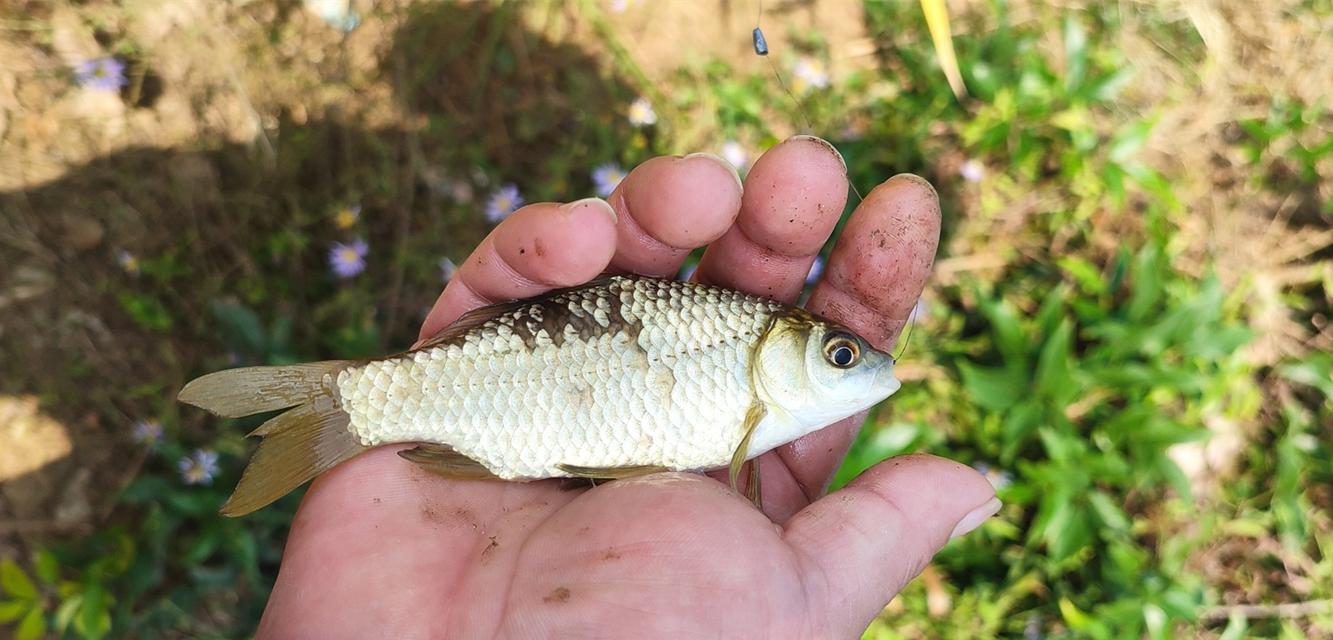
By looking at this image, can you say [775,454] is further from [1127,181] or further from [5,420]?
[5,420]

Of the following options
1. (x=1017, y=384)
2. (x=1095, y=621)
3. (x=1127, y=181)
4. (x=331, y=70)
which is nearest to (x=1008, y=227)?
(x=1127, y=181)

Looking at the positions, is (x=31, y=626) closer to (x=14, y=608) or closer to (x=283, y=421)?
(x=14, y=608)

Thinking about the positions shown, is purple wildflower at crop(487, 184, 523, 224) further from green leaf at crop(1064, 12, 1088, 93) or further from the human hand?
green leaf at crop(1064, 12, 1088, 93)

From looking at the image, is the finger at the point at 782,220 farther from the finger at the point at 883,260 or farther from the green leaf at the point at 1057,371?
the green leaf at the point at 1057,371

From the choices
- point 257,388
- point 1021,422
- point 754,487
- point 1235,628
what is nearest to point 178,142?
point 257,388

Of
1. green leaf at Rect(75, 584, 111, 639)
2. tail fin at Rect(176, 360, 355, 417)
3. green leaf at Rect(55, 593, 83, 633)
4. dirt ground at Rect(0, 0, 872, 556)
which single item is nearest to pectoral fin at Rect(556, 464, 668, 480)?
tail fin at Rect(176, 360, 355, 417)

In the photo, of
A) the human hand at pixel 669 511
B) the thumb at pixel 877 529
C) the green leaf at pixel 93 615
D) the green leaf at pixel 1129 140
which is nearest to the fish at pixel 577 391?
the human hand at pixel 669 511
